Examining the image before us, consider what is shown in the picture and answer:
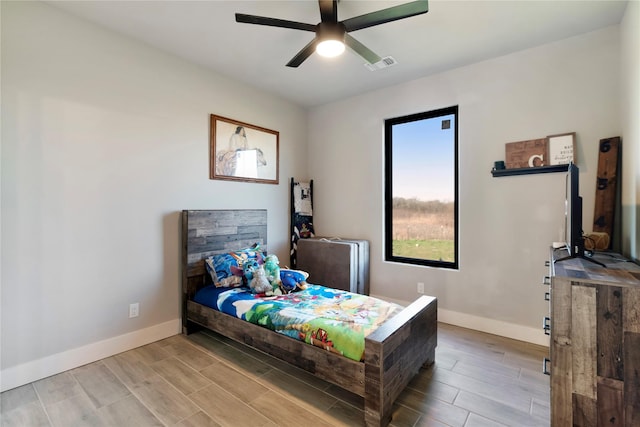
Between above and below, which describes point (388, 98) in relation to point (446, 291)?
above

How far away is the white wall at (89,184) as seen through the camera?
6.84 feet

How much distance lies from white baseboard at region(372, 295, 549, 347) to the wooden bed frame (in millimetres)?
989

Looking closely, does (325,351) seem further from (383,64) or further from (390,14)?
(383,64)

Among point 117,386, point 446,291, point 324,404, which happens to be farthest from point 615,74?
point 117,386

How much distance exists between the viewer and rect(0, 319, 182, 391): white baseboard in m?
2.06

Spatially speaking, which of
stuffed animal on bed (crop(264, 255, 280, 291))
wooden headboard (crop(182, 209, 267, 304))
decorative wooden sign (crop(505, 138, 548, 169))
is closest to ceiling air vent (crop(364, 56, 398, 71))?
decorative wooden sign (crop(505, 138, 548, 169))

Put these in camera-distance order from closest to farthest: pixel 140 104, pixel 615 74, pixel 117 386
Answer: pixel 117 386 < pixel 615 74 < pixel 140 104

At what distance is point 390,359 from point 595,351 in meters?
0.93

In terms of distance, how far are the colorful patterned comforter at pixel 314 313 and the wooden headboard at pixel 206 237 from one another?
0.60ft

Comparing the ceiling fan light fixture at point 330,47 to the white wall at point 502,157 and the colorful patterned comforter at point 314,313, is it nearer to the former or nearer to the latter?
the white wall at point 502,157

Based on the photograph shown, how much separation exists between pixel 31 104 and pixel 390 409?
3274mm

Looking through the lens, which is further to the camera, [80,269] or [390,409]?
[80,269]

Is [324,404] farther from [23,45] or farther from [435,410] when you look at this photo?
[23,45]

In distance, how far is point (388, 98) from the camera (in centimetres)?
366
